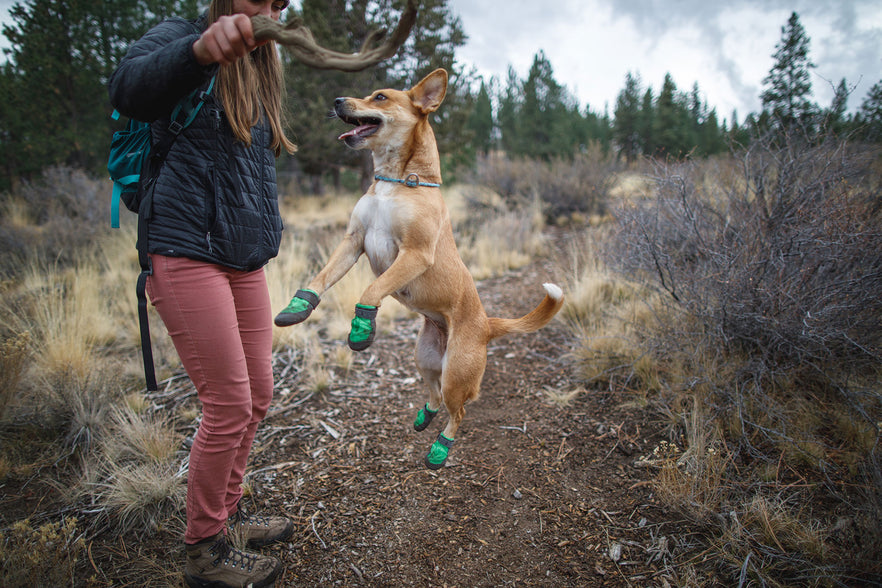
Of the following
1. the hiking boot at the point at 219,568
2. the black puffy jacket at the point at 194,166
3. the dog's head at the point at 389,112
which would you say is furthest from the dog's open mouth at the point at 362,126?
the hiking boot at the point at 219,568

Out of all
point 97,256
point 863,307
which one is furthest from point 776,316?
point 97,256

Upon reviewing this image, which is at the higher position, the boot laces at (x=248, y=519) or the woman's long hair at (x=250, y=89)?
the woman's long hair at (x=250, y=89)

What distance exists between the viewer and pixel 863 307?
253cm

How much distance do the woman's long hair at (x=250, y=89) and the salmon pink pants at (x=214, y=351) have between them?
0.57 m

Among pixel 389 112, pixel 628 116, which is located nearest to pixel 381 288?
pixel 389 112

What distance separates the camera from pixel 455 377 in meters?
2.06

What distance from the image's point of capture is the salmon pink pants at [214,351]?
4.62 feet

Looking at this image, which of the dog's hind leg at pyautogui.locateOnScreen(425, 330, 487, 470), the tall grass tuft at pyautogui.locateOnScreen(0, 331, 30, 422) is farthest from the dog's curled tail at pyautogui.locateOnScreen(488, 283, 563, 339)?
the tall grass tuft at pyautogui.locateOnScreen(0, 331, 30, 422)

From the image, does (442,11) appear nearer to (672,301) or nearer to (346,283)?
(346,283)

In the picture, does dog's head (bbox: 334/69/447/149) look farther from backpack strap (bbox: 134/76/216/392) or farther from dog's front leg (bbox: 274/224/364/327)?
backpack strap (bbox: 134/76/216/392)

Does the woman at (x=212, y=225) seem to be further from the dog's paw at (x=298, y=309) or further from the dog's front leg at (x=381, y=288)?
the dog's front leg at (x=381, y=288)

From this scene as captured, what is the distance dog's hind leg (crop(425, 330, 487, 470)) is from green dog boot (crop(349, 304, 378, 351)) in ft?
2.21

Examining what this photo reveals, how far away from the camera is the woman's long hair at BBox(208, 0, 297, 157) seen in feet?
4.70

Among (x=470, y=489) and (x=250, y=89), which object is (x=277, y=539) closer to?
(x=470, y=489)
